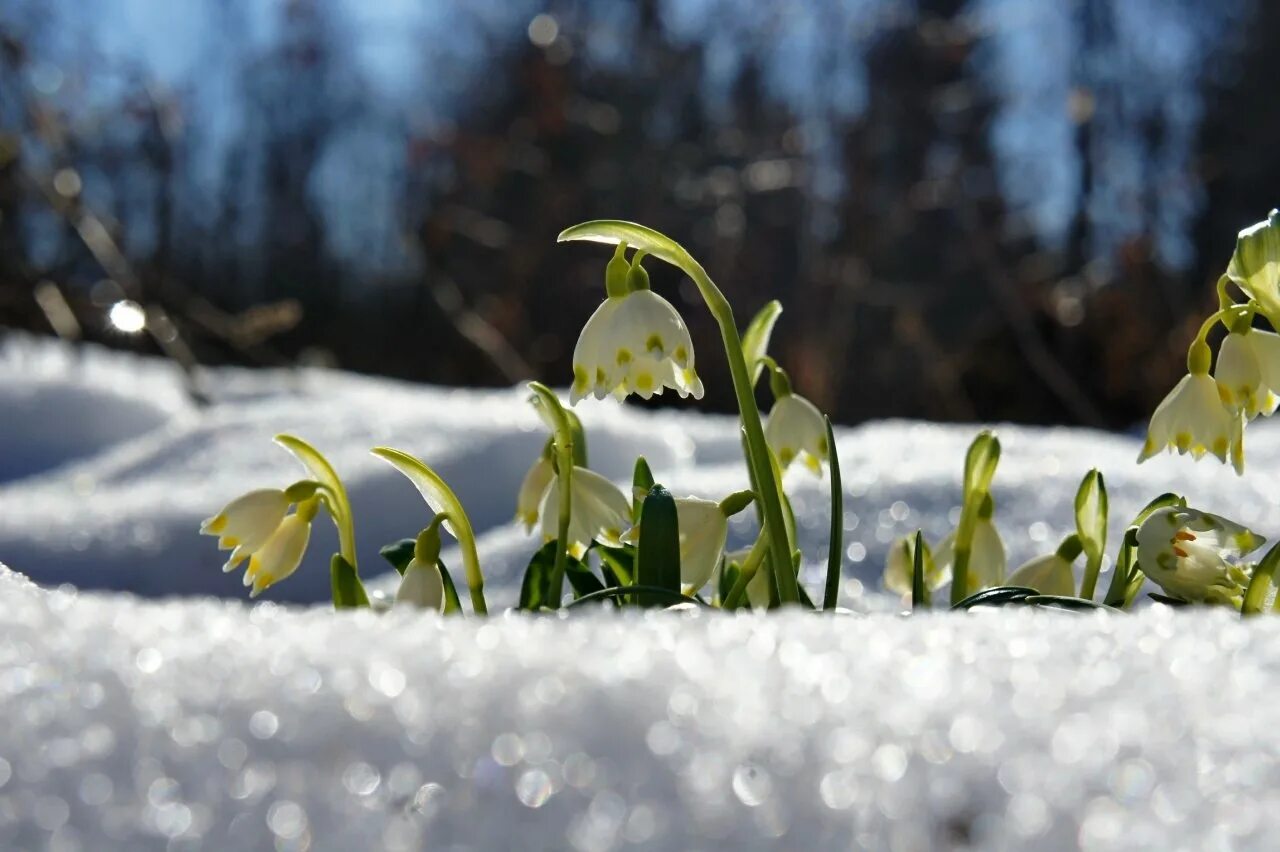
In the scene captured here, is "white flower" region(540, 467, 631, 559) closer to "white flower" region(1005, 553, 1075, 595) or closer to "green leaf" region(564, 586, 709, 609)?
"green leaf" region(564, 586, 709, 609)

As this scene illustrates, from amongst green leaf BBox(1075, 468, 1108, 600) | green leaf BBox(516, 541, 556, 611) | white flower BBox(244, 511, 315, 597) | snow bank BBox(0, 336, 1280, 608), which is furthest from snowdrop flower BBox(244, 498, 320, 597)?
green leaf BBox(1075, 468, 1108, 600)

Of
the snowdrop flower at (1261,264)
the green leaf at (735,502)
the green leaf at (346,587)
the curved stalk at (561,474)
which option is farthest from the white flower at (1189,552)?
the green leaf at (346,587)

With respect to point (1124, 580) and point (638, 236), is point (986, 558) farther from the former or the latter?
point (638, 236)

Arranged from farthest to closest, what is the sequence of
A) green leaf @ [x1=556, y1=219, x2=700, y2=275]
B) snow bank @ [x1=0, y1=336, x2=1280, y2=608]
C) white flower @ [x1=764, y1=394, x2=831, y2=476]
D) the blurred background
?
1. the blurred background
2. snow bank @ [x1=0, y1=336, x2=1280, y2=608]
3. white flower @ [x1=764, y1=394, x2=831, y2=476]
4. green leaf @ [x1=556, y1=219, x2=700, y2=275]

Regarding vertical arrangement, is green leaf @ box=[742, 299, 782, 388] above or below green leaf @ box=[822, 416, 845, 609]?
above

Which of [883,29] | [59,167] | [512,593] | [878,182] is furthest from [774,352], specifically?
[512,593]

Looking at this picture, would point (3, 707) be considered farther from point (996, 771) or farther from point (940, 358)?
point (940, 358)

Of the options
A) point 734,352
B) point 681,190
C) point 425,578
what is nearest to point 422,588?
point 425,578
